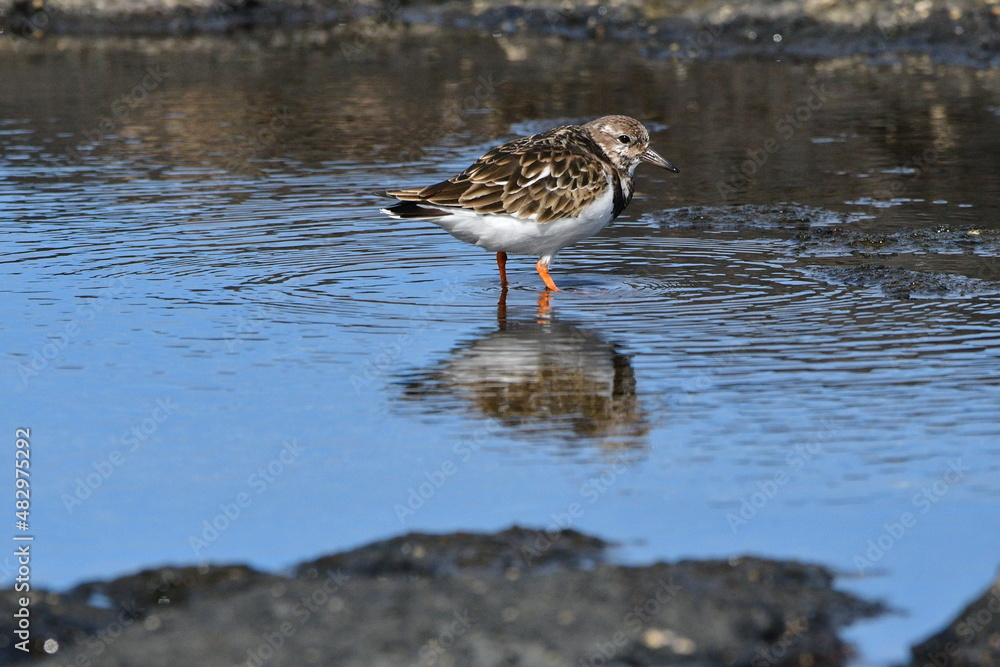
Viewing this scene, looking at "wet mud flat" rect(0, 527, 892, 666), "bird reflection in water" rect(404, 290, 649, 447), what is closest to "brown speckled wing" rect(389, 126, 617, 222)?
"bird reflection in water" rect(404, 290, 649, 447)

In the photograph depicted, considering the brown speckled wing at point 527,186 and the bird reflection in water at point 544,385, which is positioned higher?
the brown speckled wing at point 527,186

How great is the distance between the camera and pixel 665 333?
34.4ft

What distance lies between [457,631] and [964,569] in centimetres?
238

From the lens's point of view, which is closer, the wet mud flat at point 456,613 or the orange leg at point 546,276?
the wet mud flat at point 456,613

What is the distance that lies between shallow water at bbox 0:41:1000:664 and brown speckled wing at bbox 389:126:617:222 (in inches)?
31.3

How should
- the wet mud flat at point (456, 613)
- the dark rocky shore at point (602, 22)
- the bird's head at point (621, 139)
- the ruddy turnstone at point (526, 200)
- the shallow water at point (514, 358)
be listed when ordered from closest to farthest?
1. the wet mud flat at point (456, 613)
2. the shallow water at point (514, 358)
3. the ruddy turnstone at point (526, 200)
4. the bird's head at point (621, 139)
5. the dark rocky shore at point (602, 22)

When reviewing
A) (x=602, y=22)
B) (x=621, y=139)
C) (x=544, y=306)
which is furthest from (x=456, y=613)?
(x=602, y=22)

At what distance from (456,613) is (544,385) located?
11.3 ft

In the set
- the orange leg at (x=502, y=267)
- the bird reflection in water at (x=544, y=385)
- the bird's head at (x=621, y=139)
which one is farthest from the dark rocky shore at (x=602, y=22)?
the bird reflection in water at (x=544, y=385)

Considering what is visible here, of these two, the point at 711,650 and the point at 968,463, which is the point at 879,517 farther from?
the point at 711,650

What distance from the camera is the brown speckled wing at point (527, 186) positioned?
11547 mm

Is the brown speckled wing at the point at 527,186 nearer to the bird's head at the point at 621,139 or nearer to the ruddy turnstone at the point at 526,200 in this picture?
the ruddy turnstone at the point at 526,200

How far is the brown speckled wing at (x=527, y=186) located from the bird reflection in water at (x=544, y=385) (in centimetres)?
112

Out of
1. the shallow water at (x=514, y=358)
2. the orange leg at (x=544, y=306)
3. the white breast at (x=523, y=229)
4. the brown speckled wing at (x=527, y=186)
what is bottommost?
the orange leg at (x=544, y=306)
